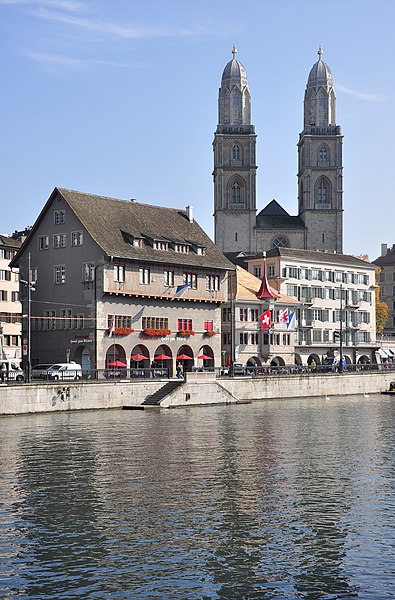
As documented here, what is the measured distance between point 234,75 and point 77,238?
3839 inches

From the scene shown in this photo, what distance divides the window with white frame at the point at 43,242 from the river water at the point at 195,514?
3505 cm

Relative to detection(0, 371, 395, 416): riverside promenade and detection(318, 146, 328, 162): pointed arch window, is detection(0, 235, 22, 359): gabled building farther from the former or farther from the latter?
detection(318, 146, 328, 162): pointed arch window

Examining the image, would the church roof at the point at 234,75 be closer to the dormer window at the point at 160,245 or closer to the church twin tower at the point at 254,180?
the church twin tower at the point at 254,180

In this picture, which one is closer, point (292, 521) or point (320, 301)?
point (292, 521)

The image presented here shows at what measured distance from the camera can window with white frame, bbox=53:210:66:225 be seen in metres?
84.3

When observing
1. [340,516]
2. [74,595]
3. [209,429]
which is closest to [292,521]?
[340,516]

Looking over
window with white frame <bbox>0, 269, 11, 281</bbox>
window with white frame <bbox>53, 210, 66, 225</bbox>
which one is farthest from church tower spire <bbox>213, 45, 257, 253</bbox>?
window with white frame <bbox>53, 210, 66, 225</bbox>

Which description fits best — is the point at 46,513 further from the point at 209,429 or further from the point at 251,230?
the point at 251,230

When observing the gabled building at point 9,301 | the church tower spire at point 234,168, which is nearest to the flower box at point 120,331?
the gabled building at point 9,301

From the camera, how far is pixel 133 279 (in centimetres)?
8288

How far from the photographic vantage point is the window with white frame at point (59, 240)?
84.1 m

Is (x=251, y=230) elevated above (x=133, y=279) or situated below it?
above

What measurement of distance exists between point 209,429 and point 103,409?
15250mm

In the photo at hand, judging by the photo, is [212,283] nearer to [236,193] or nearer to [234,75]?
[236,193]
